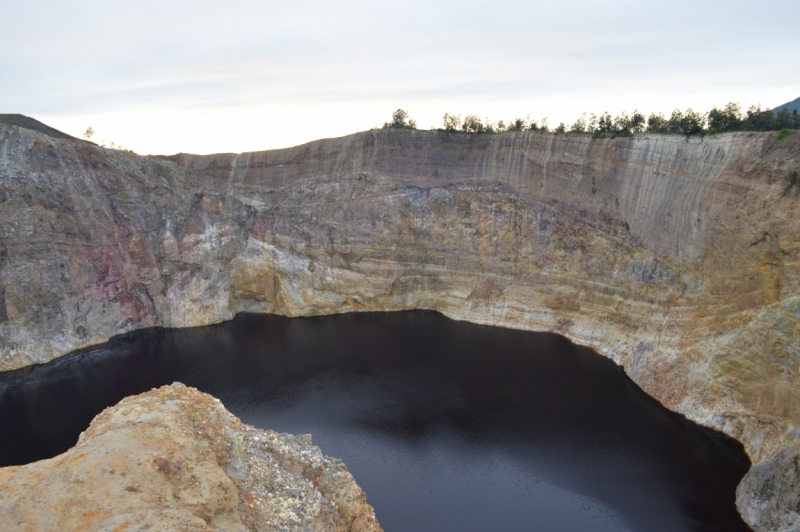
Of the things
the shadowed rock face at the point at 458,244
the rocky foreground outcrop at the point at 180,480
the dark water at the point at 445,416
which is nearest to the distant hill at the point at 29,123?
the shadowed rock face at the point at 458,244

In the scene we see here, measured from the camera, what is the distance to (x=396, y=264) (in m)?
42.4

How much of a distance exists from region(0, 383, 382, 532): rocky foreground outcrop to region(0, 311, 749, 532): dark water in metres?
4.74

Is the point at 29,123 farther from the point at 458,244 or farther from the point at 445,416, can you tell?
the point at 445,416

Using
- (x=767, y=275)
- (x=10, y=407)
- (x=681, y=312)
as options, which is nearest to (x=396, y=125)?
(x=681, y=312)

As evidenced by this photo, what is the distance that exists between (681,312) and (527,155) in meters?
16.5

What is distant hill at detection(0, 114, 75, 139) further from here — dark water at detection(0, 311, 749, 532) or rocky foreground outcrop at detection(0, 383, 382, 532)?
rocky foreground outcrop at detection(0, 383, 382, 532)

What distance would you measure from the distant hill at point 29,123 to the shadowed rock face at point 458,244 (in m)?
15.0

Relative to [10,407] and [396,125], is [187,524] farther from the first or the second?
[396,125]

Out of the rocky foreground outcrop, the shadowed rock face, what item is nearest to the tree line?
the shadowed rock face

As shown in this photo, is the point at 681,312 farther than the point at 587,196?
No

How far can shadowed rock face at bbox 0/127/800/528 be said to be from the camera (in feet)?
78.6

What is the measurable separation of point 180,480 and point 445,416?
15.0 metres

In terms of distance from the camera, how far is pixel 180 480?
12516 mm

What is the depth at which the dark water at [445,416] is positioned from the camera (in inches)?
760
